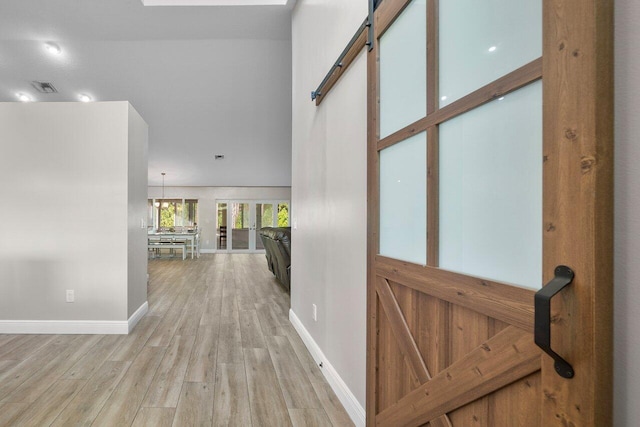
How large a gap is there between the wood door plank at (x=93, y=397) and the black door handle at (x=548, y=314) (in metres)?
2.18

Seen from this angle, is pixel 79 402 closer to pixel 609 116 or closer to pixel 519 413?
pixel 519 413

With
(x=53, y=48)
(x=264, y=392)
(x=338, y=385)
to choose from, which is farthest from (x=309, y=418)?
(x=53, y=48)

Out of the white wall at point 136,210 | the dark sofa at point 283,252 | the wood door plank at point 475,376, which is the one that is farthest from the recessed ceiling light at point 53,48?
the wood door plank at point 475,376

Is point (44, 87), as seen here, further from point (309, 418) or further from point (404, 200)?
point (404, 200)

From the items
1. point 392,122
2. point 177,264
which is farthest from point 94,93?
point 392,122

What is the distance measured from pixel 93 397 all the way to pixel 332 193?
1.93 meters

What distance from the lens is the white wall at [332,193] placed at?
1.82 m

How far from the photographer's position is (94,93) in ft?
18.7

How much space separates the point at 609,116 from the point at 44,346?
388 centimetres

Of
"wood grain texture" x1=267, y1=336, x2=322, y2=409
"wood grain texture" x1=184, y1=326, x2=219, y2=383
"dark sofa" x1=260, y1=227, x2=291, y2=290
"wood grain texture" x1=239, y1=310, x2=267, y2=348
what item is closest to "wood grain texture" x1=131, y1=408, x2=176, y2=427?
"wood grain texture" x1=184, y1=326, x2=219, y2=383

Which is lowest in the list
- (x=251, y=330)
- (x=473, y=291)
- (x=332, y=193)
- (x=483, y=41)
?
(x=251, y=330)

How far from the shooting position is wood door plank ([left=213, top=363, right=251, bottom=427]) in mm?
1847

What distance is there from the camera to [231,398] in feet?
6.76

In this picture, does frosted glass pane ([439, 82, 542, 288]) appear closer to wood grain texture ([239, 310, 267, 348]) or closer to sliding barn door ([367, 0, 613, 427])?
sliding barn door ([367, 0, 613, 427])
